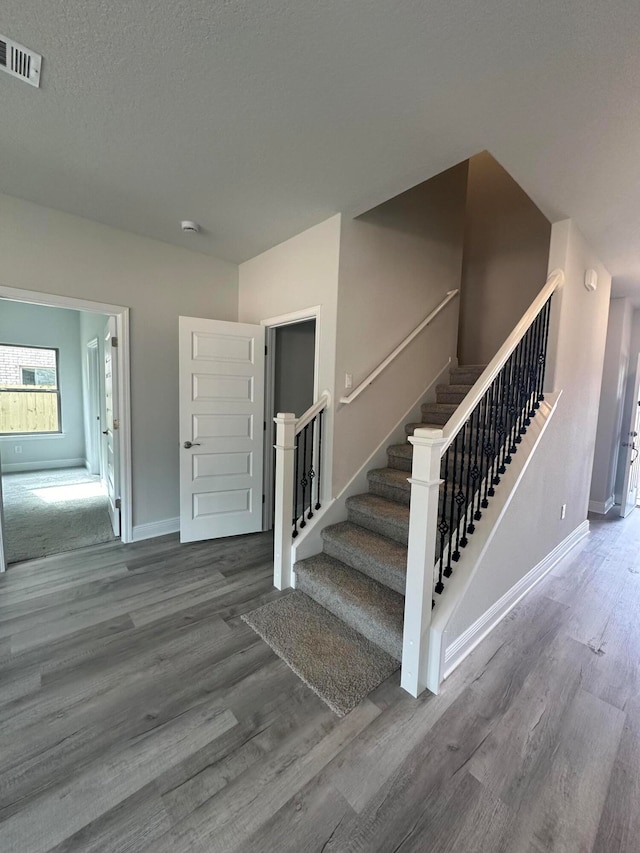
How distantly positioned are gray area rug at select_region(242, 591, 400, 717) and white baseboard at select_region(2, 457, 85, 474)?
5.78m

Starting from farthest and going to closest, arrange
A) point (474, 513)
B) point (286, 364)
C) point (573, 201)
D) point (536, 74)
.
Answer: point (286, 364) → point (573, 201) → point (474, 513) → point (536, 74)

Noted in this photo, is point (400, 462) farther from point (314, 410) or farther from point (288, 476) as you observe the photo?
point (288, 476)

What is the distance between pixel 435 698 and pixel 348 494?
4.62ft

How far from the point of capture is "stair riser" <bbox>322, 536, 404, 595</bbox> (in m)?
2.20

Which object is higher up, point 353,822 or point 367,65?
point 367,65

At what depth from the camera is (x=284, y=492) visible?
2520mm

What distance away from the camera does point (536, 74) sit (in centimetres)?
135

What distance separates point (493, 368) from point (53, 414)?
23.2 feet

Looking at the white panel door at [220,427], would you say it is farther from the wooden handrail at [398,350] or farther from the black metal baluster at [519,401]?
the black metal baluster at [519,401]

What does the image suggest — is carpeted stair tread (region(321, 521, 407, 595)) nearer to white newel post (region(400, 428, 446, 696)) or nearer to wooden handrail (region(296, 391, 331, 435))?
white newel post (region(400, 428, 446, 696))

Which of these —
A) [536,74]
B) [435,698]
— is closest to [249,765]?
[435,698]

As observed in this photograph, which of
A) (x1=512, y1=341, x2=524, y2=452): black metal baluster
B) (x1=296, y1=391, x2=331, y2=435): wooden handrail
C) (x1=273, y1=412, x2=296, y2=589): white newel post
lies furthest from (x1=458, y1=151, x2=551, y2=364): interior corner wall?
(x1=273, y1=412, x2=296, y2=589): white newel post

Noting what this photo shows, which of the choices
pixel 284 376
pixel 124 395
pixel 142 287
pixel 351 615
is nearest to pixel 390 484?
pixel 351 615

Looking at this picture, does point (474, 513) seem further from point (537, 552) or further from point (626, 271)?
point (626, 271)
